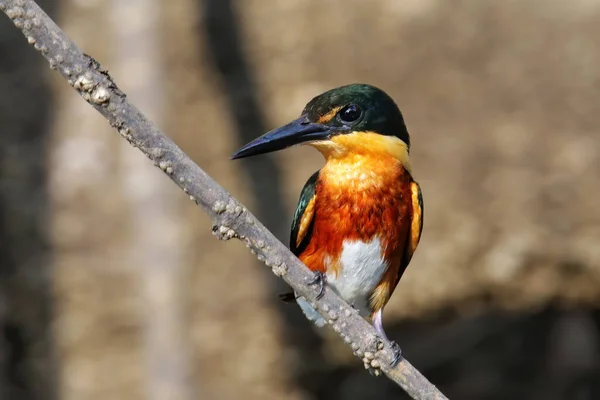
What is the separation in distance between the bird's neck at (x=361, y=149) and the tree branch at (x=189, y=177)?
1.95ft

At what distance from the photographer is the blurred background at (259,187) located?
6.47 m

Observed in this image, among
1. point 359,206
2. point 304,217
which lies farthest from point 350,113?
point 304,217

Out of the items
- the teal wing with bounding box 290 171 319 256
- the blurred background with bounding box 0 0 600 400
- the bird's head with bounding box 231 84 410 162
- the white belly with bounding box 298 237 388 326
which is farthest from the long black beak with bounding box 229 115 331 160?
the blurred background with bounding box 0 0 600 400

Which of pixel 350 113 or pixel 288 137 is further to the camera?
pixel 350 113

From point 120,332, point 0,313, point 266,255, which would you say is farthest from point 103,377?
point 266,255

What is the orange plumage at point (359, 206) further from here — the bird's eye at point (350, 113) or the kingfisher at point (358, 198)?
the bird's eye at point (350, 113)

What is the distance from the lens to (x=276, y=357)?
673 centimetres

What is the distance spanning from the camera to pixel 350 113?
119 inches

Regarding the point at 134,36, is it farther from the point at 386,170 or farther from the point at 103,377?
the point at 386,170

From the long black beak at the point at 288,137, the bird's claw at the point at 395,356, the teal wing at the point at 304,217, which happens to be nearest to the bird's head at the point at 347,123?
the long black beak at the point at 288,137

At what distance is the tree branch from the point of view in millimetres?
2242

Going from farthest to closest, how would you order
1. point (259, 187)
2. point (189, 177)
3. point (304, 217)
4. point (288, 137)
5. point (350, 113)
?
1. point (259, 187)
2. point (304, 217)
3. point (350, 113)
4. point (288, 137)
5. point (189, 177)

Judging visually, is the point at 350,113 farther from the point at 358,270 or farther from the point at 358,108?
the point at 358,270

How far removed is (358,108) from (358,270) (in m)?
0.62
